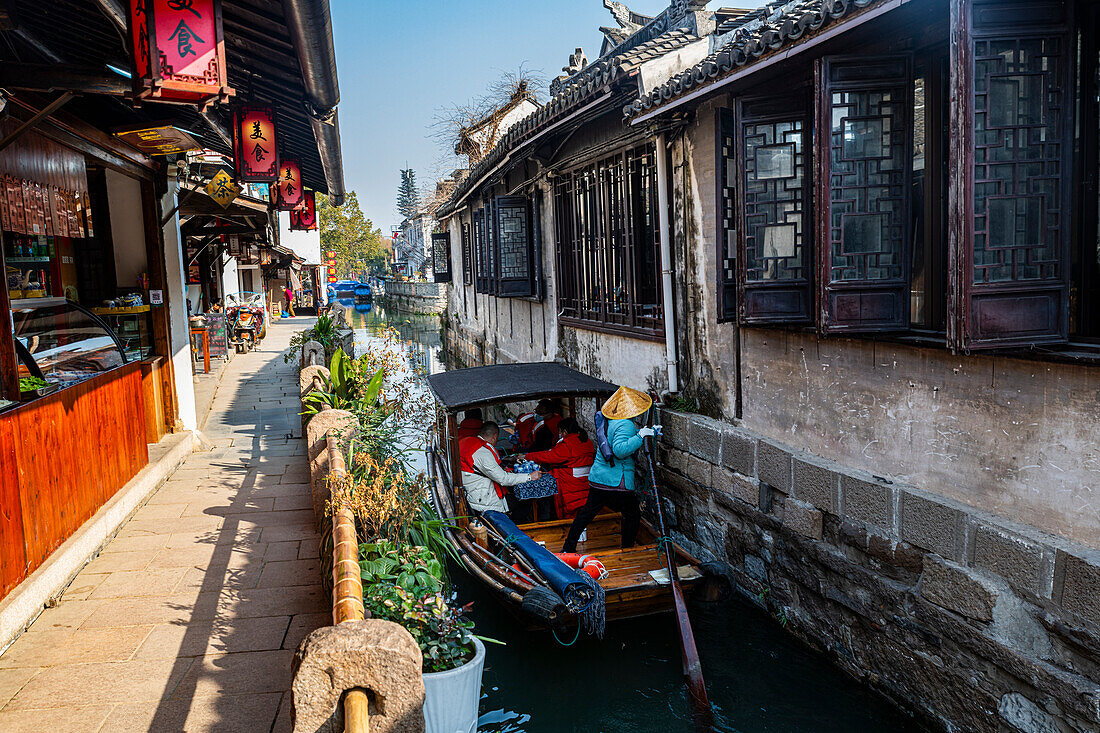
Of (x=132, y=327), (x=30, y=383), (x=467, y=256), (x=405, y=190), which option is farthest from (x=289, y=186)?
(x=405, y=190)

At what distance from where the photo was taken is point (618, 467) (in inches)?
296

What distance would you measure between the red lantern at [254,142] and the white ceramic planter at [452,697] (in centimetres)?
583

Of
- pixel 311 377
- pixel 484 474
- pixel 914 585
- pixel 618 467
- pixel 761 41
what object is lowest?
pixel 914 585

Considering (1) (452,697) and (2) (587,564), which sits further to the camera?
(2) (587,564)

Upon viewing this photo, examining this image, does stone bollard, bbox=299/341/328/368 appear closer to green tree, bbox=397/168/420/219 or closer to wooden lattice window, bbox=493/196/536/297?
wooden lattice window, bbox=493/196/536/297

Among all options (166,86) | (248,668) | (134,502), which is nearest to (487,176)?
(134,502)

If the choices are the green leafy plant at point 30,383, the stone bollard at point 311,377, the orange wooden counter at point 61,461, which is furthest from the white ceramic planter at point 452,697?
the stone bollard at point 311,377

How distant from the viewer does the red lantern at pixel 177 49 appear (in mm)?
4316

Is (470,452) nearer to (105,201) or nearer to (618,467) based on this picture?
(618,467)

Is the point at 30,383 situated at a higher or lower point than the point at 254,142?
lower

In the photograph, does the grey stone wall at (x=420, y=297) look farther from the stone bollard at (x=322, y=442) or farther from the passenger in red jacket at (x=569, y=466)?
the stone bollard at (x=322, y=442)

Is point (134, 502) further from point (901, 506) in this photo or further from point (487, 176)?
point (487, 176)

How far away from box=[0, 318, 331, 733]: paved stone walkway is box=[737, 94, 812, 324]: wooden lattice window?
4.25 metres

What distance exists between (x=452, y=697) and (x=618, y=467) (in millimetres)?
4015
